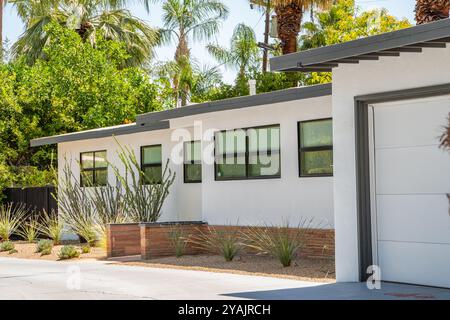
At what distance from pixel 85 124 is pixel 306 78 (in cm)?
896

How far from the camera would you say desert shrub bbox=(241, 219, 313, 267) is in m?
15.3

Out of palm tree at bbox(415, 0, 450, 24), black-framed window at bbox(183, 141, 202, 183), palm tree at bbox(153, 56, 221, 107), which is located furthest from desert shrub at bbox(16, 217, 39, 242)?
palm tree at bbox(153, 56, 221, 107)

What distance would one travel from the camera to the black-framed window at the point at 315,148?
53.4 feet

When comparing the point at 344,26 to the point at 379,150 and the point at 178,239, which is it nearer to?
the point at 178,239

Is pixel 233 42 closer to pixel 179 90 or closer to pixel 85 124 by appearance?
pixel 179 90

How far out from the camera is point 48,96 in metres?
29.4

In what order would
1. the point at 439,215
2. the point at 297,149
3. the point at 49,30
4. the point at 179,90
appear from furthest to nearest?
the point at 179,90
the point at 49,30
the point at 297,149
the point at 439,215

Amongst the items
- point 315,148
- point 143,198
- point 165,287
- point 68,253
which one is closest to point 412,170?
point 165,287

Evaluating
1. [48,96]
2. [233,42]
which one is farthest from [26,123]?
[233,42]

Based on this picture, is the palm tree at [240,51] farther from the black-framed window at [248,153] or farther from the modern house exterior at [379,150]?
the modern house exterior at [379,150]

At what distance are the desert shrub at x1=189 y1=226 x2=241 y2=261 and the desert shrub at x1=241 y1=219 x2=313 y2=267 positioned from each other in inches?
10.0

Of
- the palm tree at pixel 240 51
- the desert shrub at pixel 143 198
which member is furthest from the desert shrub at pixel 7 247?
the palm tree at pixel 240 51

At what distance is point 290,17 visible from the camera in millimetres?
29984

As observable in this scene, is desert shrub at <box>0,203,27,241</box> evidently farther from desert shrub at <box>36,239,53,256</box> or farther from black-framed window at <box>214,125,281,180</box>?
black-framed window at <box>214,125,281,180</box>
